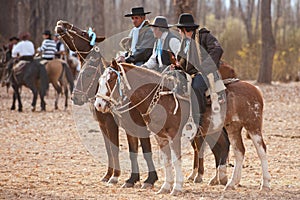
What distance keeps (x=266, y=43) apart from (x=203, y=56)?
871 inches

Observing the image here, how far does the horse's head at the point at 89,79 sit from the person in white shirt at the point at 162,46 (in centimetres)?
72

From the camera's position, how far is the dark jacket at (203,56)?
10688 millimetres

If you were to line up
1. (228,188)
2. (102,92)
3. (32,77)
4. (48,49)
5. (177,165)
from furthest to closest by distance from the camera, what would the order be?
(48,49), (32,77), (228,188), (177,165), (102,92)

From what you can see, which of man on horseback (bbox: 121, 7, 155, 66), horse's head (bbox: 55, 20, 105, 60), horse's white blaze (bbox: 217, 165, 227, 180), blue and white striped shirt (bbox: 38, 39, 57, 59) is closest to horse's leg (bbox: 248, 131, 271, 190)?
horse's white blaze (bbox: 217, 165, 227, 180)

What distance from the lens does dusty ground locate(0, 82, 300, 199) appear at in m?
10.5

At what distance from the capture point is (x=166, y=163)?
420 inches

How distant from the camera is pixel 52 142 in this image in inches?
648

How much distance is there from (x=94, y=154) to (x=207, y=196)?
4663 mm

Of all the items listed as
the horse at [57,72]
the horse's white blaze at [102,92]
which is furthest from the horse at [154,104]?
the horse at [57,72]

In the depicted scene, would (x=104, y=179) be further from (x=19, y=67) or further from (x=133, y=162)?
(x=19, y=67)

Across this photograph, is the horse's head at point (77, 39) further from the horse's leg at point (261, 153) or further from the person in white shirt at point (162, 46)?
the horse's leg at point (261, 153)

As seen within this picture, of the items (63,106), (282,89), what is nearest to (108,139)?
(63,106)

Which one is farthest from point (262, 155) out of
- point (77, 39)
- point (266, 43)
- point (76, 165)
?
point (266, 43)

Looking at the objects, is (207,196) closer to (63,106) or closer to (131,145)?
(131,145)
